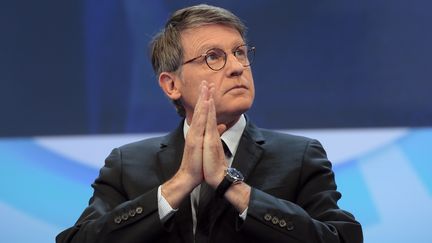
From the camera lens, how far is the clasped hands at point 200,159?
209 centimetres

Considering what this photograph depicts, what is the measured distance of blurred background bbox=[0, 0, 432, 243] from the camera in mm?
3117

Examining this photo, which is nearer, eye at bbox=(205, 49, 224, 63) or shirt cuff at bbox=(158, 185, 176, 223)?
shirt cuff at bbox=(158, 185, 176, 223)

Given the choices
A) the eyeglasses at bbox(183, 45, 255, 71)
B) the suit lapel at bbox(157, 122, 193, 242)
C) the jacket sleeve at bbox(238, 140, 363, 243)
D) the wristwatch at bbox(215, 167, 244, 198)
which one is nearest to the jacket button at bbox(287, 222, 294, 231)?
the jacket sleeve at bbox(238, 140, 363, 243)

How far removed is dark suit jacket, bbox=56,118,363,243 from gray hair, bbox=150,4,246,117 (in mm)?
237

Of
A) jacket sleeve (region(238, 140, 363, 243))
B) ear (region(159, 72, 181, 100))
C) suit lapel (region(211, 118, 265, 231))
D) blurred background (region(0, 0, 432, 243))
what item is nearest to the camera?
jacket sleeve (region(238, 140, 363, 243))

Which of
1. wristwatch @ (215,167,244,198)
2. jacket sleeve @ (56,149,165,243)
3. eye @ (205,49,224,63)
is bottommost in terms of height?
jacket sleeve @ (56,149,165,243)

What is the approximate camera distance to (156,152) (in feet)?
7.98

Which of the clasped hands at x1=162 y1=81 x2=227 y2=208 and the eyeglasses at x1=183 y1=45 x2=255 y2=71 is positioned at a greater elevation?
the eyeglasses at x1=183 y1=45 x2=255 y2=71

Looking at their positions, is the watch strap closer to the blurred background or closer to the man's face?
the man's face

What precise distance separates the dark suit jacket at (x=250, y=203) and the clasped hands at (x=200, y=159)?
0.24 feet

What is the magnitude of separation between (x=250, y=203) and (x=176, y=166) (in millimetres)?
387

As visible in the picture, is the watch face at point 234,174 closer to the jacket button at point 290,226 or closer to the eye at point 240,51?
the jacket button at point 290,226

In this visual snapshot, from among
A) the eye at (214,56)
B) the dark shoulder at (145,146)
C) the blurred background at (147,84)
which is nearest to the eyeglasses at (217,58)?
the eye at (214,56)

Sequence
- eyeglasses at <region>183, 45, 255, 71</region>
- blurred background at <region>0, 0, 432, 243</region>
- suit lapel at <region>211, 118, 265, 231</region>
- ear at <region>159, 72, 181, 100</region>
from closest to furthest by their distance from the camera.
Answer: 1. suit lapel at <region>211, 118, 265, 231</region>
2. eyeglasses at <region>183, 45, 255, 71</region>
3. ear at <region>159, 72, 181, 100</region>
4. blurred background at <region>0, 0, 432, 243</region>
